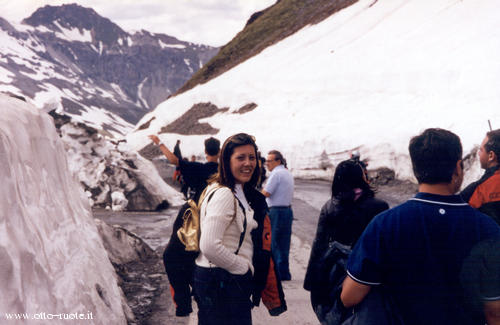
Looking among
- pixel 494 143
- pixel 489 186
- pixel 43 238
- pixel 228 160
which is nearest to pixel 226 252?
pixel 228 160

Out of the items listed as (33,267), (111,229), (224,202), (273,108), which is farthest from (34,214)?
(273,108)

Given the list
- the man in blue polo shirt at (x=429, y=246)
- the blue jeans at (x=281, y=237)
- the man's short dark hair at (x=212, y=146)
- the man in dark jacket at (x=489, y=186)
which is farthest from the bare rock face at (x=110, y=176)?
the man in blue polo shirt at (x=429, y=246)

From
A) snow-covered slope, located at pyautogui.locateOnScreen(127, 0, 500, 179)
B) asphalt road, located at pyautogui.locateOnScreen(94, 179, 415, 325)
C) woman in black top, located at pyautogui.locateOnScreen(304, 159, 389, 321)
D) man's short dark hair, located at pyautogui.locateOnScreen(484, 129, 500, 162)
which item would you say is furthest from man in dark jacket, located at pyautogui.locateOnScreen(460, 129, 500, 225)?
snow-covered slope, located at pyautogui.locateOnScreen(127, 0, 500, 179)

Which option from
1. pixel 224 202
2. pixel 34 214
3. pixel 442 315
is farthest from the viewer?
pixel 34 214

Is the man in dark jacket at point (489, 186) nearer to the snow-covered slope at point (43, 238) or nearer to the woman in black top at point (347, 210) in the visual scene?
the woman in black top at point (347, 210)

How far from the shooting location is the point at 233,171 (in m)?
2.77

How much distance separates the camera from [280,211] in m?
6.17

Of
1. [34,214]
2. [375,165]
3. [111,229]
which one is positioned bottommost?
[375,165]

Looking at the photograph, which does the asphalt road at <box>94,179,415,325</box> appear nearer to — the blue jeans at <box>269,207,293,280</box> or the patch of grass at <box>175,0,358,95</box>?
the blue jeans at <box>269,207,293,280</box>

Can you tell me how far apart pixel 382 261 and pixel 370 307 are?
0.73 feet

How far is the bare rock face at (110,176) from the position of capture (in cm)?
1237

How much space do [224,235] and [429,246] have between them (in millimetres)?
1171

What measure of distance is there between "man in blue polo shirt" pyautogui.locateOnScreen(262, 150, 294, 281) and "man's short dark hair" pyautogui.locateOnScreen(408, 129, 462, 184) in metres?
4.13

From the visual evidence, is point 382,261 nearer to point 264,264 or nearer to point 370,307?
point 370,307
